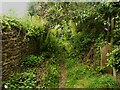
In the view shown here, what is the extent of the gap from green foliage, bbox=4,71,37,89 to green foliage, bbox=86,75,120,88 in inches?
47.2

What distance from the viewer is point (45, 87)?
4.20 m

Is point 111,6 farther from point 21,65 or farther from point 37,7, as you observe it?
point 37,7

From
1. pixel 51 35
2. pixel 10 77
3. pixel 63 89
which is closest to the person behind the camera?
pixel 10 77

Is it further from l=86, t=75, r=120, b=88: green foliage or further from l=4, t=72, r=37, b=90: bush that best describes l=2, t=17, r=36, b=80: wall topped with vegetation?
l=86, t=75, r=120, b=88: green foliage

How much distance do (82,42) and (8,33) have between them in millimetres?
2751

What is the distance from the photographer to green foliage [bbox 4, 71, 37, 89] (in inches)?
153

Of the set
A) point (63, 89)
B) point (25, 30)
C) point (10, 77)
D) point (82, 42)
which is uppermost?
point (25, 30)

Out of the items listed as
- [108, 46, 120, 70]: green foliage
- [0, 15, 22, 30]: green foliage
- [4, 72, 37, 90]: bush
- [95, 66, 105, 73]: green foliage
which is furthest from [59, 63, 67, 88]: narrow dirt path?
[0, 15, 22, 30]: green foliage

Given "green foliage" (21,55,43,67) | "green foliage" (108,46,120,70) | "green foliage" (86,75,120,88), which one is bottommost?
"green foliage" (86,75,120,88)

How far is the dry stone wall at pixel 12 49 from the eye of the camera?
3.98 meters

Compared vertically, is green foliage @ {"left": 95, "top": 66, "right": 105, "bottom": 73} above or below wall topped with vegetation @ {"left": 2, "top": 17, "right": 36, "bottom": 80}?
below

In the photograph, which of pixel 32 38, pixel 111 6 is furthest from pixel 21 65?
pixel 111 6

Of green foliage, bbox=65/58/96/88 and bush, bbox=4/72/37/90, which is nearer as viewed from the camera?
bush, bbox=4/72/37/90

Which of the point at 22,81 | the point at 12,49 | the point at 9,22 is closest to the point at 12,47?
the point at 12,49
